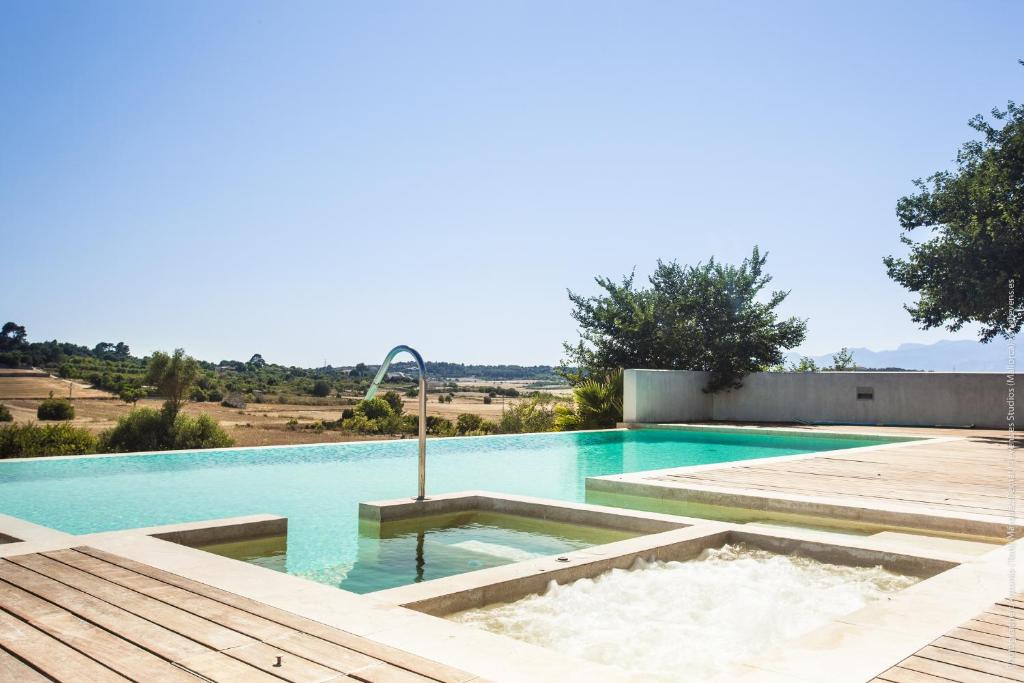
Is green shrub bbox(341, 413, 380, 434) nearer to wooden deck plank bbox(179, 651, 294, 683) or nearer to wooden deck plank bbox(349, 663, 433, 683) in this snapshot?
wooden deck plank bbox(179, 651, 294, 683)

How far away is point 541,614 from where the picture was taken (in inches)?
138

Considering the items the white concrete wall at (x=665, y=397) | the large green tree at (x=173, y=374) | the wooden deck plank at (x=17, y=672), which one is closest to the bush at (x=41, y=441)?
the large green tree at (x=173, y=374)

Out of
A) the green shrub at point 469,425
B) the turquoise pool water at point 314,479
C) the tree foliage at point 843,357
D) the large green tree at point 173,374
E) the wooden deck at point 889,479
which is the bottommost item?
the turquoise pool water at point 314,479

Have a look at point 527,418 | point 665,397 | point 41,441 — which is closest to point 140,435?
point 41,441

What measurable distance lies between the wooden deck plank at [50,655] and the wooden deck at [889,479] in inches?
197

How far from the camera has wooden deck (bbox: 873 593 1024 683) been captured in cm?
230

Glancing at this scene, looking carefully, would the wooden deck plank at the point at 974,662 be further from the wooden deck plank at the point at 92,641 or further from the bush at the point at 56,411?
the bush at the point at 56,411

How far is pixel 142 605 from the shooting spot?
114 inches

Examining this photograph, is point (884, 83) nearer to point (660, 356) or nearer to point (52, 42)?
point (660, 356)

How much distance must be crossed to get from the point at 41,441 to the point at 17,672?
9990mm

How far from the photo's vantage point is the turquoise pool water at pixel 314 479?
19.5 feet

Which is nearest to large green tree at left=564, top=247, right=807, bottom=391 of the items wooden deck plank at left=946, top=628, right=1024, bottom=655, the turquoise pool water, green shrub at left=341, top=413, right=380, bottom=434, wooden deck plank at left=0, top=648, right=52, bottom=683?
the turquoise pool water

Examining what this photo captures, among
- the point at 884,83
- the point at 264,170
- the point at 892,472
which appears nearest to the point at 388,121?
the point at 264,170

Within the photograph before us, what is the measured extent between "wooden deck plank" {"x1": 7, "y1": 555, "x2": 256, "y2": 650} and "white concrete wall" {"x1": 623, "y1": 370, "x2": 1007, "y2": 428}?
40.6 ft
